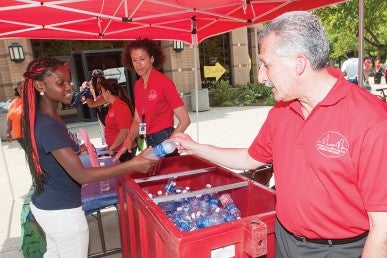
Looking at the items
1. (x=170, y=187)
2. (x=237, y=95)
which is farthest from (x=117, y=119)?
(x=237, y=95)

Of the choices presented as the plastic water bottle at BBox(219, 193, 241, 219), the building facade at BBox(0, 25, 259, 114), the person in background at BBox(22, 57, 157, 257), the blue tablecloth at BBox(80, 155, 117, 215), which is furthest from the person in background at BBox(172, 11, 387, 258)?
the building facade at BBox(0, 25, 259, 114)

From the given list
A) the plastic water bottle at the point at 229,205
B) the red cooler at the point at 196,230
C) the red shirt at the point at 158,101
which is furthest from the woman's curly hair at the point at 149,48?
the plastic water bottle at the point at 229,205

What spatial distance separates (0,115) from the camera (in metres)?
11.0

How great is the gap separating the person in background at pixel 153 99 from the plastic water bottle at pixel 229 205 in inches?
42.2

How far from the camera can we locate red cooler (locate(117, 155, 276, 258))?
5.33 ft

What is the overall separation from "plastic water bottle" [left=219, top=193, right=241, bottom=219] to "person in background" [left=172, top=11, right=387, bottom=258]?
785 mm

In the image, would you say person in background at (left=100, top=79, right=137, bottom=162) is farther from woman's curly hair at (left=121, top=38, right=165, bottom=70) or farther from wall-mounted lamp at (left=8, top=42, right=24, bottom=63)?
wall-mounted lamp at (left=8, top=42, right=24, bottom=63)

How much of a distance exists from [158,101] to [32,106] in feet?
5.42

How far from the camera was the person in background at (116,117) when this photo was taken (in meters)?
4.38

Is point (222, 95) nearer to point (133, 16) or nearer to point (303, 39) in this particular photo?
point (133, 16)

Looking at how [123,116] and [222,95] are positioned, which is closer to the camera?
[123,116]

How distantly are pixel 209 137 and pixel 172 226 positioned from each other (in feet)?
26.0

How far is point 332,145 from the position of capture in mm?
1356

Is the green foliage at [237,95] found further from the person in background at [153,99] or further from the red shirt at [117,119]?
the person in background at [153,99]
